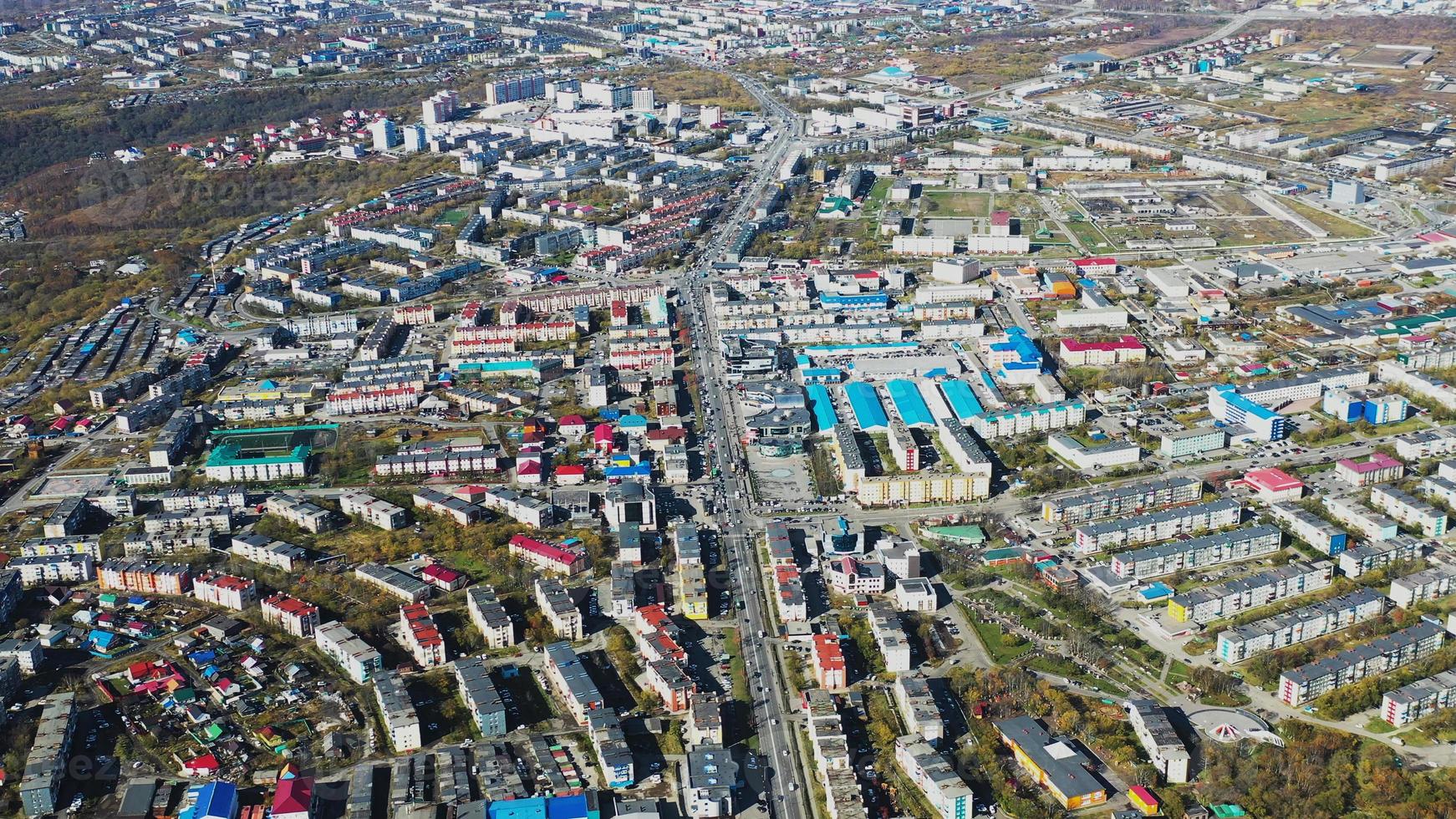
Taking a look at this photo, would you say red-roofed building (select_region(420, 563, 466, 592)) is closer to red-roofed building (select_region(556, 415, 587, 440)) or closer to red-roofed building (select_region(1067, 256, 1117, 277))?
red-roofed building (select_region(556, 415, 587, 440))

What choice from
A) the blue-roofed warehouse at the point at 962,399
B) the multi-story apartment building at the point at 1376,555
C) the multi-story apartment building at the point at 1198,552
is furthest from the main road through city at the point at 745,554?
the multi-story apartment building at the point at 1376,555

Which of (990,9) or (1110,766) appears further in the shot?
(990,9)

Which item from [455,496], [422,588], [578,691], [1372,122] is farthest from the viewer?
[1372,122]

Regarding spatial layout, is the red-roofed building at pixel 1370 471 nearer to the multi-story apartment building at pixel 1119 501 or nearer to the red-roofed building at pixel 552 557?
Answer: the multi-story apartment building at pixel 1119 501

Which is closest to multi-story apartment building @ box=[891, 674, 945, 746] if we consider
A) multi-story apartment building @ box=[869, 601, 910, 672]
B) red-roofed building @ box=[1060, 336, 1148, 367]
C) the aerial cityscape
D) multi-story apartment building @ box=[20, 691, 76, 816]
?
the aerial cityscape

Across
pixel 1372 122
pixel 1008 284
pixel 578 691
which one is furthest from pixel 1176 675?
pixel 1372 122

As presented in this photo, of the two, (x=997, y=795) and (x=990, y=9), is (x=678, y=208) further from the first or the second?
(x=990, y=9)
